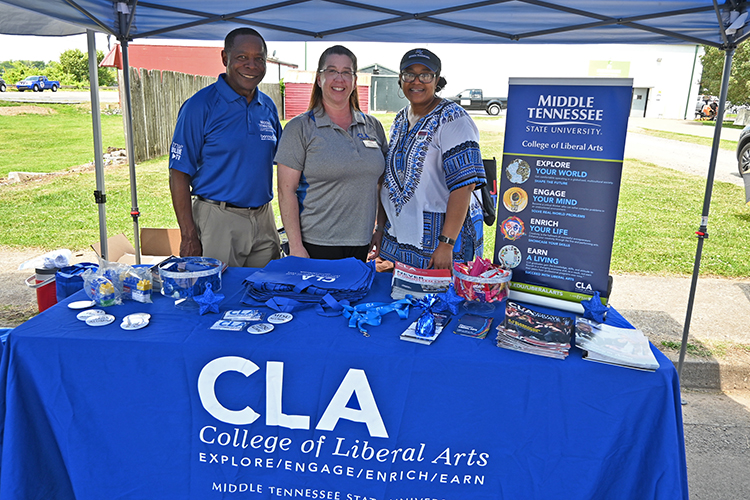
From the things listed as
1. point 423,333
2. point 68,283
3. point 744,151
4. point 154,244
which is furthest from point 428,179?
point 744,151

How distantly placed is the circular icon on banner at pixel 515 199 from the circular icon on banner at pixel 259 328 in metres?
0.90

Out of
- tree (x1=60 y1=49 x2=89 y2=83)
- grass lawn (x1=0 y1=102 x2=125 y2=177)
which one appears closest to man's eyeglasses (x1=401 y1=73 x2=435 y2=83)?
grass lawn (x1=0 y1=102 x2=125 y2=177)

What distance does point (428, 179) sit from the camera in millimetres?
2256

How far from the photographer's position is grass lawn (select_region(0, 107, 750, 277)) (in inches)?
230

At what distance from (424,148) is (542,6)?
4.15ft

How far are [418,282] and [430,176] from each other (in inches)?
22.0

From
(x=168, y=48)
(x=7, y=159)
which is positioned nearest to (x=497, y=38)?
(x=7, y=159)

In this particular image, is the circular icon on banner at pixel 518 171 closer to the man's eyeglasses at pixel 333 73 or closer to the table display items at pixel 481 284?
the table display items at pixel 481 284

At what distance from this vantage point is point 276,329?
1.62 meters

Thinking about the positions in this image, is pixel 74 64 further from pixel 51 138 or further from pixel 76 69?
pixel 51 138

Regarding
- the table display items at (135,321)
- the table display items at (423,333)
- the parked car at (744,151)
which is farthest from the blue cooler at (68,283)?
the parked car at (744,151)

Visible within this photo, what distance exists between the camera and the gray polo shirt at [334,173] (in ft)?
7.43

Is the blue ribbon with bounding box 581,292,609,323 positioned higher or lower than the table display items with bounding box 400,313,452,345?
higher

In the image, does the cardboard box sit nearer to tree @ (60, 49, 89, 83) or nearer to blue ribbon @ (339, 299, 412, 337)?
blue ribbon @ (339, 299, 412, 337)
